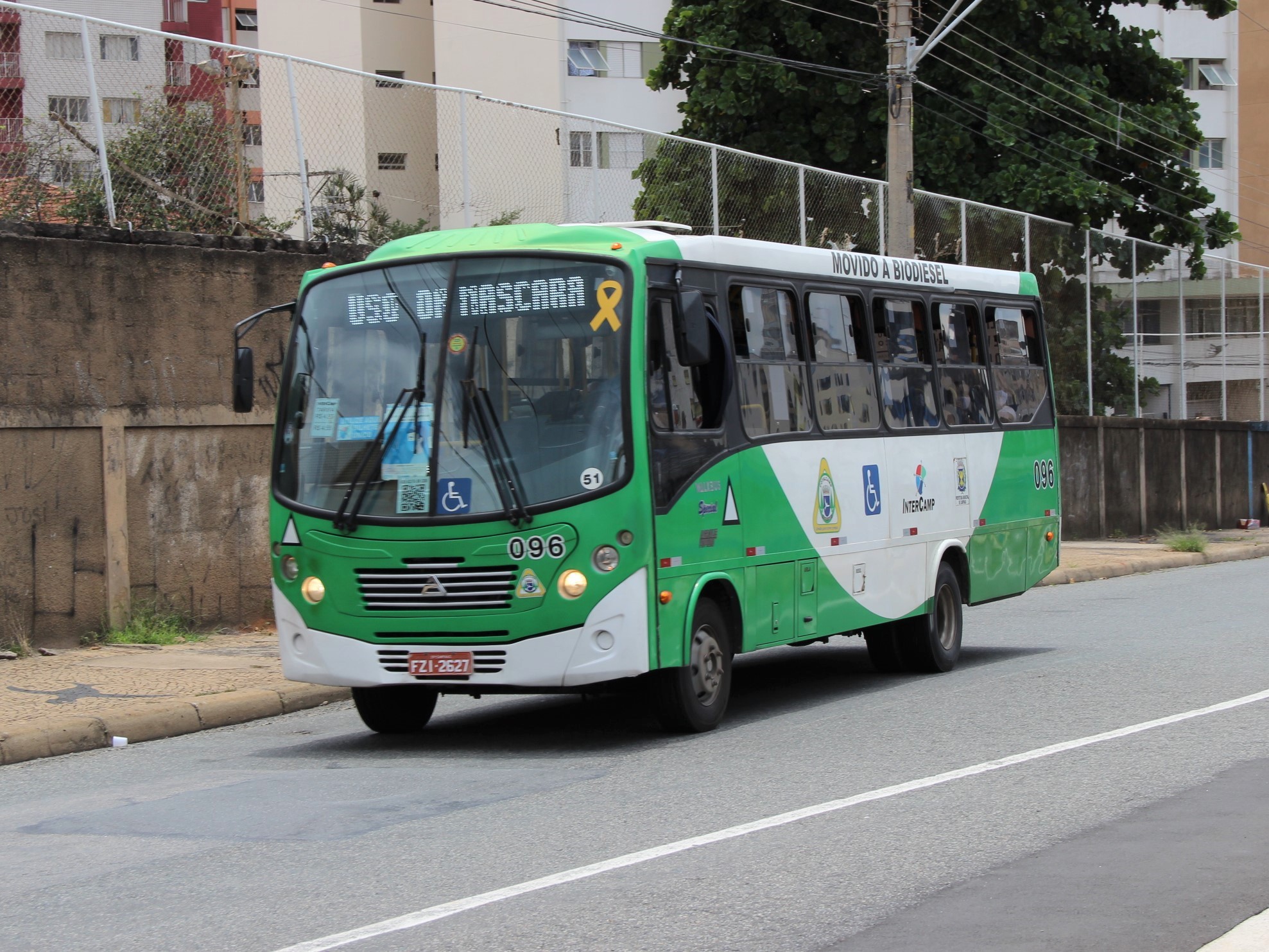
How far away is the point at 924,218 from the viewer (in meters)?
25.8

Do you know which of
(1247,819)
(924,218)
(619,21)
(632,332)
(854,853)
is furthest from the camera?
(619,21)

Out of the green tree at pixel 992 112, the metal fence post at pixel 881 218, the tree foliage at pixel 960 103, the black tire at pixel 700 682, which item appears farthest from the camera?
the tree foliage at pixel 960 103

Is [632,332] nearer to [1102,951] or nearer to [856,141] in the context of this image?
[1102,951]

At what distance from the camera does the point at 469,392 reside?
368 inches

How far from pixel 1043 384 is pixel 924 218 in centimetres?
1126

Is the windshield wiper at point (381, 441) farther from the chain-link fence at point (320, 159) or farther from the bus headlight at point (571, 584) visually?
the chain-link fence at point (320, 159)

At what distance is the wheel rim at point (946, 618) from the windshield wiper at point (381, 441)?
520cm

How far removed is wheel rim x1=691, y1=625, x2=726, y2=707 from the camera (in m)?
9.74

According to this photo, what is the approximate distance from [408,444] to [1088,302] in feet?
79.6

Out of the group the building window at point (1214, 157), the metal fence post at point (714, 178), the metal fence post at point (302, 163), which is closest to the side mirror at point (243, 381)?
the metal fence post at point (302, 163)

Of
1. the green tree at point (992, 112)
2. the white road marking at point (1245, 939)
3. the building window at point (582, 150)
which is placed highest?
the green tree at point (992, 112)

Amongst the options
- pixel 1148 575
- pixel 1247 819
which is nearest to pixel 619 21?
pixel 1148 575

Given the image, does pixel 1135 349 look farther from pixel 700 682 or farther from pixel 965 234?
pixel 700 682

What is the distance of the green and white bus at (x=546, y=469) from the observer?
30.0 feet
